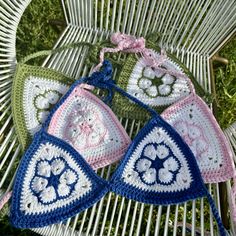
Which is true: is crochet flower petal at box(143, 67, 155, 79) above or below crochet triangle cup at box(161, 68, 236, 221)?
above

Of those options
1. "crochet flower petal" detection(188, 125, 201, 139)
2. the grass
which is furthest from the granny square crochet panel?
the grass

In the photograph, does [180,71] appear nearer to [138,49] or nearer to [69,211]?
[138,49]

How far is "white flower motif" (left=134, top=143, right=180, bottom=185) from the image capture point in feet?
4.34

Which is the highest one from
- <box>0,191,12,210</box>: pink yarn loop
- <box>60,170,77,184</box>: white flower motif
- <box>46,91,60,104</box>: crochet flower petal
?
<box>46,91,60,104</box>: crochet flower petal

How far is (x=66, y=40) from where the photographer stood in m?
1.65

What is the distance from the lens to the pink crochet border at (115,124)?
1361mm

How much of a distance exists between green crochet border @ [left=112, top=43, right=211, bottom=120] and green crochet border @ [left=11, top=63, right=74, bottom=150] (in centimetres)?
16

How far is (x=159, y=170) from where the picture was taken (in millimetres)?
1330

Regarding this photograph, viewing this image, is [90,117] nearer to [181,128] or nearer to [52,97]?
[52,97]

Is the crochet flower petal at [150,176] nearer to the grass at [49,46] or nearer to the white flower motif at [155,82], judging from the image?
the white flower motif at [155,82]

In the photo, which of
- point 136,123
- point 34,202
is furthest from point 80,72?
point 34,202

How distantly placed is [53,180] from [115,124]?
25 centimetres

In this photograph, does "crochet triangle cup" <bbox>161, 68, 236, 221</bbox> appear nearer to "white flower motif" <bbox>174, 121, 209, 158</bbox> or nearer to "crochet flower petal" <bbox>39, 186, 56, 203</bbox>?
"white flower motif" <bbox>174, 121, 209, 158</bbox>

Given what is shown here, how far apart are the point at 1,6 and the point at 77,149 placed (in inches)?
23.2
